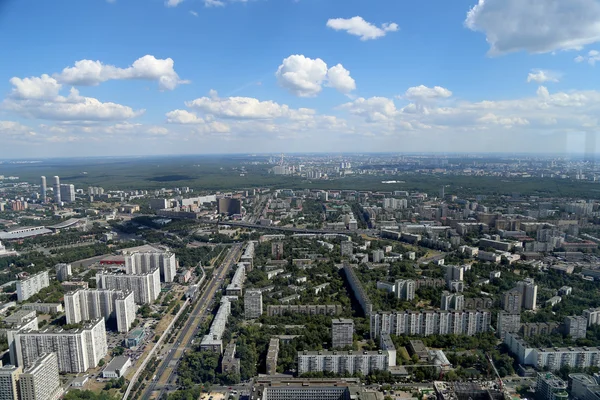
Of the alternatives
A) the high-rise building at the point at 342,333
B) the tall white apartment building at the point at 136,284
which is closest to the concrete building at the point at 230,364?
the high-rise building at the point at 342,333

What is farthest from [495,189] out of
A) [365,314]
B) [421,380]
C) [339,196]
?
[421,380]

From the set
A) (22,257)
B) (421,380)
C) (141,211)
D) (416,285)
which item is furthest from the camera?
(141,211)

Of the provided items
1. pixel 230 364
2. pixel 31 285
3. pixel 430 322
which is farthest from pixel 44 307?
pixel 430 322

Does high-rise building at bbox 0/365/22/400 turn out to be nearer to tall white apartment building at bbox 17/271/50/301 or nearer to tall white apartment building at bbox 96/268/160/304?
tall white apartment building at bbox 96/268/160/304

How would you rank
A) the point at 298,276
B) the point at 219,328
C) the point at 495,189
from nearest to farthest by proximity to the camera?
1. the point at 219,328
2. the point at 298,276
3. the point at 495,189

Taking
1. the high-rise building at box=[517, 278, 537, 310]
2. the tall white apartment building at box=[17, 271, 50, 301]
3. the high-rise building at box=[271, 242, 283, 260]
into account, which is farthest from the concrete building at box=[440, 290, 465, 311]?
the tall white apartment building at box=[17, 271, 50, 301]

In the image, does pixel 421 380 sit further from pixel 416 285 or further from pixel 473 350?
pixel 416 285

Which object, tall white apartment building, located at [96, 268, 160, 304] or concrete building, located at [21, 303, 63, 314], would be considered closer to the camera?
concrete building, located at [21, 303, 63, 314]
